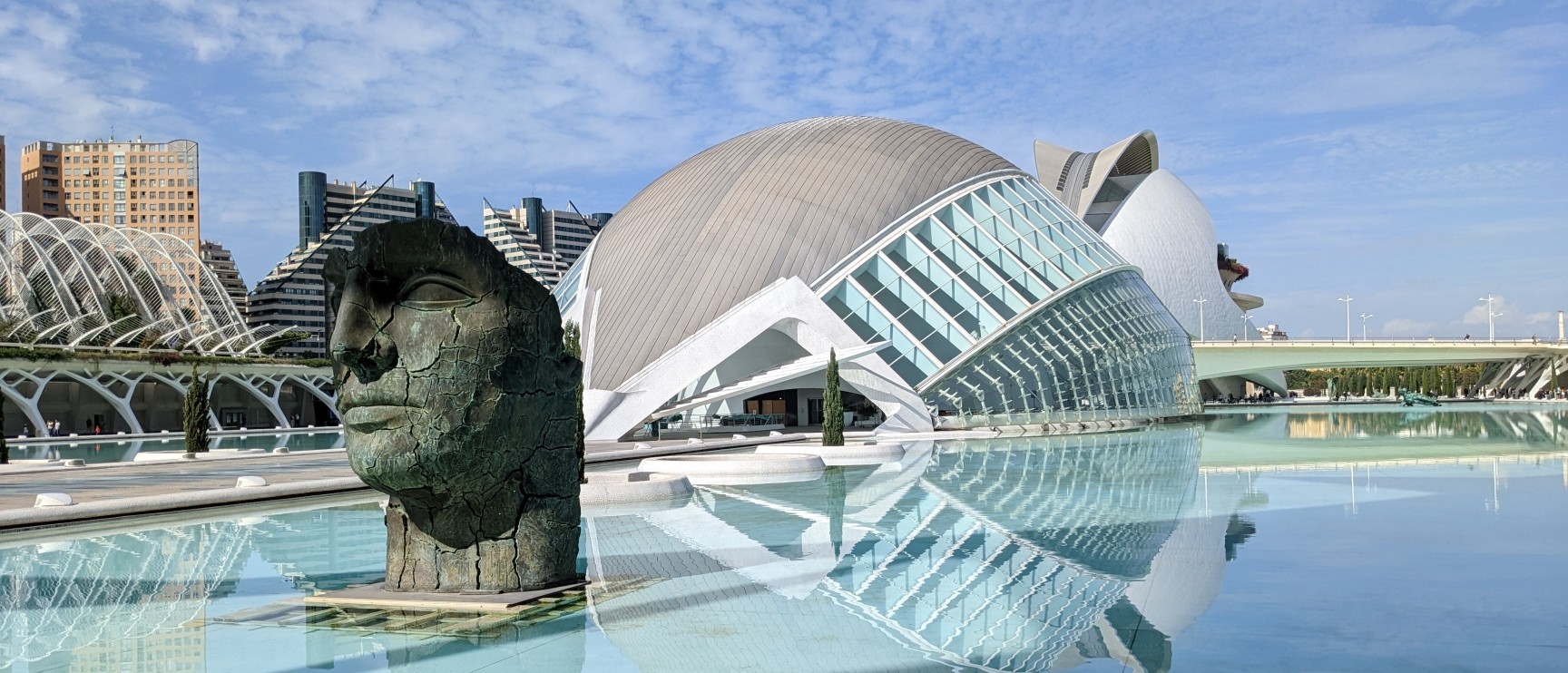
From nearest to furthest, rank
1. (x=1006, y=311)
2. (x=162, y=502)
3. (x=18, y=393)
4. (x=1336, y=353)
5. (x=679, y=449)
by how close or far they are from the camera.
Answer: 1. (x=162, y=502)
2. (x=679, y=449)
3. (x=1006, y=311)
4. (x=18, y=393)
5. (x=1336, y=353)

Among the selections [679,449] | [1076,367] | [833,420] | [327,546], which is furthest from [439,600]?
[1076,367]

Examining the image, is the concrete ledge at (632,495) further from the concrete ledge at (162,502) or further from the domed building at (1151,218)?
the domed building at (1151,218)

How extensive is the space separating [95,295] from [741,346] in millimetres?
40146

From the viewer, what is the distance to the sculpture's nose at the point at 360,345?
8.21 meters

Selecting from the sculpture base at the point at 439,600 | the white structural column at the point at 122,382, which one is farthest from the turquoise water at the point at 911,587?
the white structural column at the point at 122,382

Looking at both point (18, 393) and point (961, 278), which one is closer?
point (961, 278)

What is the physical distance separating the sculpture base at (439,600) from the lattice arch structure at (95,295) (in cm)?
4539

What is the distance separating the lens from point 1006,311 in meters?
35.5

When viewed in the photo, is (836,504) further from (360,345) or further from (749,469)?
(360,345)

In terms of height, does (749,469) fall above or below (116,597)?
above

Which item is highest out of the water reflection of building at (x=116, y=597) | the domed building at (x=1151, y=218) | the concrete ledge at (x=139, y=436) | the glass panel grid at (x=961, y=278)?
the domed building at (x=1151, y=218)

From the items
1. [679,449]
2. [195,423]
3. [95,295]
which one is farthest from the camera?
[95,295]

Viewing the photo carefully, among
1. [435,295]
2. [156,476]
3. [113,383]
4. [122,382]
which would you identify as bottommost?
[156,476]

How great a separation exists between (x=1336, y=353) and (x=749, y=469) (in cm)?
6017
